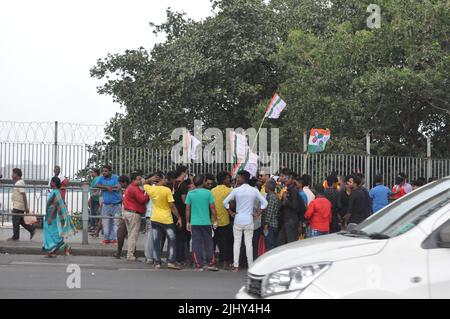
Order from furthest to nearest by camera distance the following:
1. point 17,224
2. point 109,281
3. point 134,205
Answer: point 17,224, point 134,205, point 109,281

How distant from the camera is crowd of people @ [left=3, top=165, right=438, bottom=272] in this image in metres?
13.8

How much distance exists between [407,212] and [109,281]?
21.0ft

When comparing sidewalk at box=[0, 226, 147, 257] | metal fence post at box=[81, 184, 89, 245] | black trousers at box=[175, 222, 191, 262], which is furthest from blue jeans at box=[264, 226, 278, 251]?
metal fence post at box=[81, 184, 89, 245]

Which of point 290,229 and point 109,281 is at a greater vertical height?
point 290,229

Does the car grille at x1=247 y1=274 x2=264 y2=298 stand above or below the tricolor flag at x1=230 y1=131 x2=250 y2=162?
below

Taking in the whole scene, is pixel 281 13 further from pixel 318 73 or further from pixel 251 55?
pixel 318 73

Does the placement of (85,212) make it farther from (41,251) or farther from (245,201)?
(245,201)

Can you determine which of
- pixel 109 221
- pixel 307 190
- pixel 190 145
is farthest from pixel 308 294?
pixel 190 145

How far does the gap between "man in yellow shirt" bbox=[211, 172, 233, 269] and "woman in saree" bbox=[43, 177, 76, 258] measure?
2988 mm

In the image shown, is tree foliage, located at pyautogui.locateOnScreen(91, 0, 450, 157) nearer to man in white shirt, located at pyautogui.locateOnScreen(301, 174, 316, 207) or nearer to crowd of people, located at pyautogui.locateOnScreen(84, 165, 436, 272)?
man in white shirt, located at pyautogui.locateOnScreen(301, 174, 316, 207)

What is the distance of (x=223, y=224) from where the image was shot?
14.5 meters

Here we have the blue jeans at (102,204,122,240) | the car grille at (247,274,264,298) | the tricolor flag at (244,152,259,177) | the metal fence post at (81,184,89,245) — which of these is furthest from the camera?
the tricolor flag at (244,152,259,177)

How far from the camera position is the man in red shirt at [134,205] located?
587 inches
